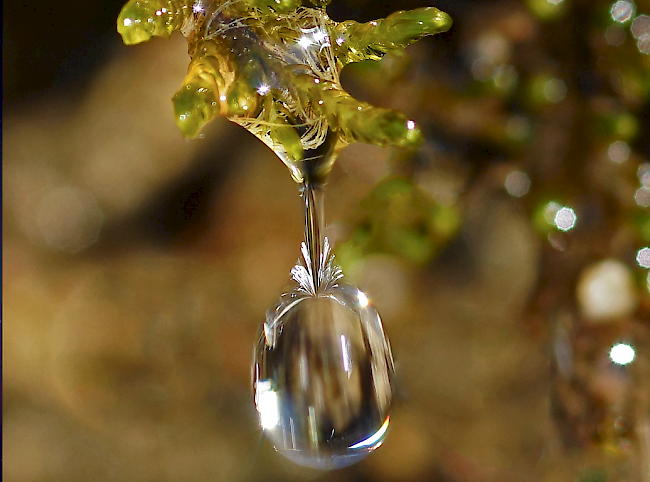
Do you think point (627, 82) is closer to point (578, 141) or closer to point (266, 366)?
point (578, 141)

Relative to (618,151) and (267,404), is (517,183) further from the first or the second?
(267,404)

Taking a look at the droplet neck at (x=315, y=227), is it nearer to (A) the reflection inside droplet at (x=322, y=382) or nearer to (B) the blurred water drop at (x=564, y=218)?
(A) the reflection inside droplet at (x=322, y=382)

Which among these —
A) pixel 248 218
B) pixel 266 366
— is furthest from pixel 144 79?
pixel 266 366

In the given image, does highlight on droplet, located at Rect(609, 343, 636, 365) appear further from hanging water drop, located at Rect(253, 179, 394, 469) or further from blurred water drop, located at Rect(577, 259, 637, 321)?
hanging water drop, located at Rect(253, 179, 394, 469)

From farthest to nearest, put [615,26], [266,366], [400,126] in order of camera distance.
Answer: [615,26] → [266,366] → [400,126]

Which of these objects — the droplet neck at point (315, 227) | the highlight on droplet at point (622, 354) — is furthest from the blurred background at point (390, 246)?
the droplet neck at point (315, 227)

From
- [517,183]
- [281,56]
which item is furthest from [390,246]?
[281,56]
